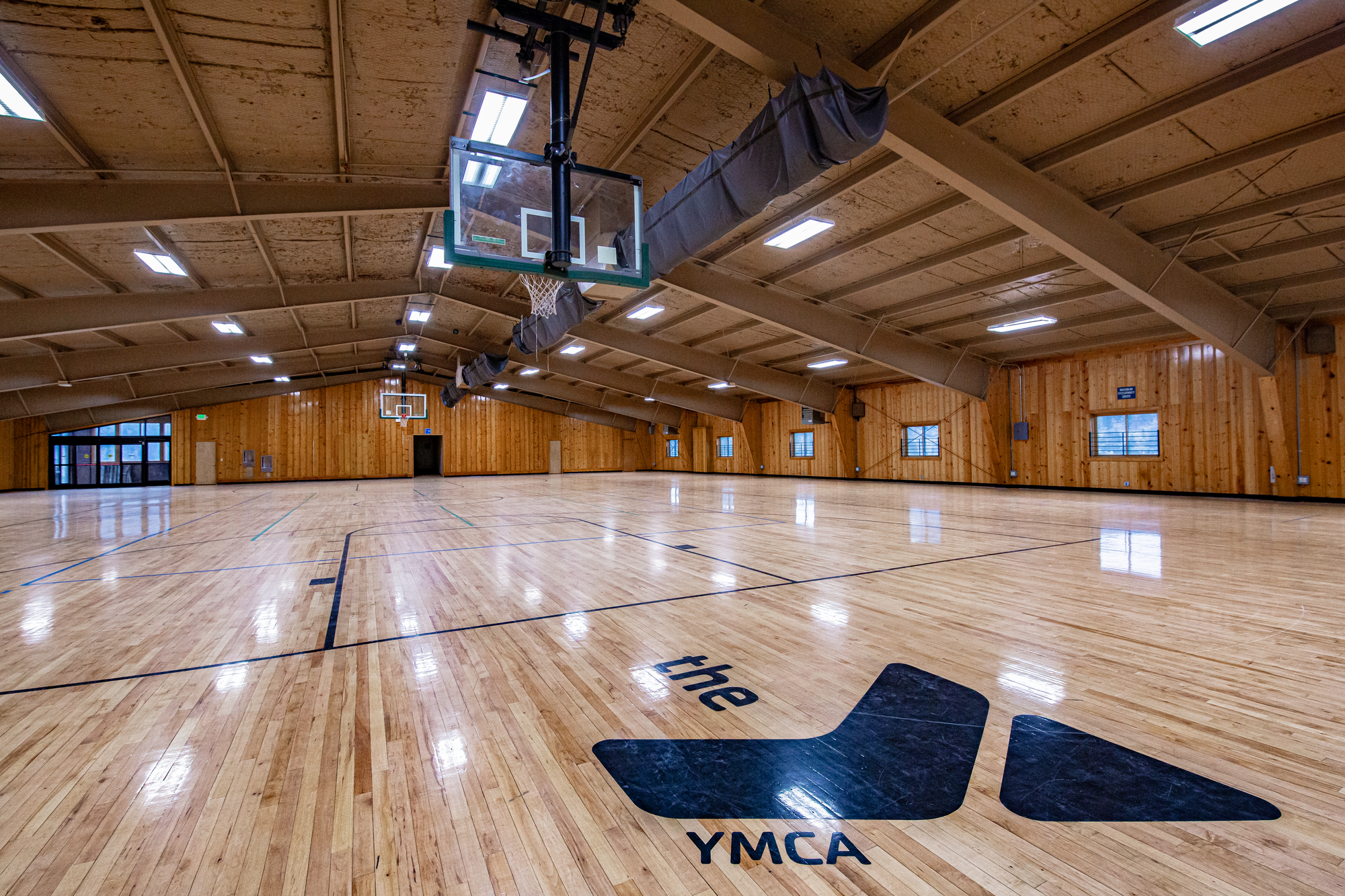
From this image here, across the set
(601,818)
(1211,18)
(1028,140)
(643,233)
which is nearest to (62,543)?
(643,233)

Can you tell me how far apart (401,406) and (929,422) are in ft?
70.9

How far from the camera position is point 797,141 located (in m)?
5.12

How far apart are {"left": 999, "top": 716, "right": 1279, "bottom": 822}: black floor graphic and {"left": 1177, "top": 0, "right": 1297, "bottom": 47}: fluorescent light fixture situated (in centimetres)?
584

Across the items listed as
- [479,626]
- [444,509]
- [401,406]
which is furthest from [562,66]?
[401,406]

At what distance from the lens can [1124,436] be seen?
45.1 feet

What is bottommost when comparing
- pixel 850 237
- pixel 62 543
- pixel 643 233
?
pixel 62 543

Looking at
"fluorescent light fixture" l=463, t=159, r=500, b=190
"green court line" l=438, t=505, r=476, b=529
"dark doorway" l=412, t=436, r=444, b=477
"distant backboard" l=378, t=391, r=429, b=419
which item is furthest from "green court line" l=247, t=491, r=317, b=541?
"dark doorway" l=412, t=436, r=444, b=477

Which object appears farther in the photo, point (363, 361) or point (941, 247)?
point (363, 361)

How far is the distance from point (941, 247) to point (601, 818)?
9938mm

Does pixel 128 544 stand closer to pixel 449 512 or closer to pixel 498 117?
pixel 449 512

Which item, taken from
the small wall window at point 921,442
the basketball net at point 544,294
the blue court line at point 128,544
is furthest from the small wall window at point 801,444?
the blue court line at point 128,544

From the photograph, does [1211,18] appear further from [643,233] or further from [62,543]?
[62,543]

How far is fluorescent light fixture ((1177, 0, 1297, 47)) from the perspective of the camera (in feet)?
14.7

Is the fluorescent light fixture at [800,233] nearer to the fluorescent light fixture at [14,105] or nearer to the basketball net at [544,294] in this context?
the basketball net at [544,294]
